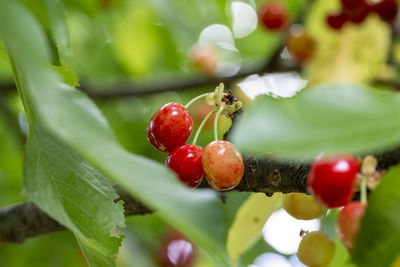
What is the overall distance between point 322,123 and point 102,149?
171 mm

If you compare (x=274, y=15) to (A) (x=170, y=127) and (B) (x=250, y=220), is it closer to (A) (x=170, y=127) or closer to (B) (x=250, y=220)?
(B) (x=250, y=220)

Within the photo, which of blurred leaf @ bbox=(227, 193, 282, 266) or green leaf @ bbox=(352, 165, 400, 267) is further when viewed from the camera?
blurred leaf @ bbox=(227, 193, 282, 266)

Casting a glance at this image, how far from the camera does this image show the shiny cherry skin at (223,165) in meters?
0.81

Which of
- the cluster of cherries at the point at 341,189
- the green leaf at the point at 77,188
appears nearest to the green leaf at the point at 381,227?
the cluster of cherries at the point at 341,189

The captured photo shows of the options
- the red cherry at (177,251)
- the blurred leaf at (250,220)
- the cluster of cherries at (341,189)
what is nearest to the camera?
the cluster of cherries at (341,189)

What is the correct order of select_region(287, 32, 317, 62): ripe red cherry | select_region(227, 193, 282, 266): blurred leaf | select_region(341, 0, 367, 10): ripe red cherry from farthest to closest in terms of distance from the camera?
select_region(287, 32, 317, 62): ripe red cherry → select_region(341, 0, 367, 10): ripe red cherry → select_region(227, 193, 282, 266): blurred leaf

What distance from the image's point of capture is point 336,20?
221 cm

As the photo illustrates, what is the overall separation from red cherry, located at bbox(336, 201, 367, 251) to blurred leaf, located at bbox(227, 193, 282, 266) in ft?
1.17

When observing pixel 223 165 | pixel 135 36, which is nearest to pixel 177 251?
pixel 135 36

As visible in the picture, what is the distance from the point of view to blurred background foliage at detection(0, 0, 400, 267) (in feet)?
7.34

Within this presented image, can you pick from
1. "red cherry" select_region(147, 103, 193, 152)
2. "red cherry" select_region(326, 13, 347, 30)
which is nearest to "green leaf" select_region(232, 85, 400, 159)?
"red cherry" select_region(147, 103, 193, 152)

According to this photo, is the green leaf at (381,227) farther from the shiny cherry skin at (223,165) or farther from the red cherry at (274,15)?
the red cherry at (274,15)

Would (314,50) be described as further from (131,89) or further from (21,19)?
(21,19)

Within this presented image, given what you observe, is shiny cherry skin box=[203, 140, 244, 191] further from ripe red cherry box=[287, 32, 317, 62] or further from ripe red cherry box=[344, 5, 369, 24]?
ripe red cherry box=[287, 32, 317, 62]
